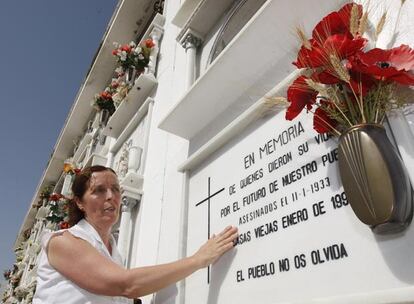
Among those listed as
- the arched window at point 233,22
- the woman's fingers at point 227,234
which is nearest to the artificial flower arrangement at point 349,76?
the woman's fingers at point 227,234

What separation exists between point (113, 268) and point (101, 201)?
49cm

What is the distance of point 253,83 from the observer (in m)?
1.56

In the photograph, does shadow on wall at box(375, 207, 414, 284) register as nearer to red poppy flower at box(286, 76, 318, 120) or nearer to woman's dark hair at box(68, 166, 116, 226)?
red poppy flower at box(286, 76, 318, 120)

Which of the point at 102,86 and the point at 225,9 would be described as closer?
the point at 225,9

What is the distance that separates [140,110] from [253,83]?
2141 millimetres

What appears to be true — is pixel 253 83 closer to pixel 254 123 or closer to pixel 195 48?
pixel 254 123

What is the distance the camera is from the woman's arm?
3.85 ft

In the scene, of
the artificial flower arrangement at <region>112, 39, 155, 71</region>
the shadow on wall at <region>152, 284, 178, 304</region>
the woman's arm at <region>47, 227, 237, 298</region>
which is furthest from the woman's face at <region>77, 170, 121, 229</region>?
the artificial flower arrangement at <region>112, 39, 155, 71</region>

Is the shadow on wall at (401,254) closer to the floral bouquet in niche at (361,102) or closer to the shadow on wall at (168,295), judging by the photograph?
the floral bouquet in niche at (361,102)

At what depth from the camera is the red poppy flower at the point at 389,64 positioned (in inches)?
29.4

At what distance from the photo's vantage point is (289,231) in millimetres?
1029

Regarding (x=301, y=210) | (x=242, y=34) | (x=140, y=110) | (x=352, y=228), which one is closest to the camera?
(x=352, y=228)

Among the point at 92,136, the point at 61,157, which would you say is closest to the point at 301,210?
the point at 92,136

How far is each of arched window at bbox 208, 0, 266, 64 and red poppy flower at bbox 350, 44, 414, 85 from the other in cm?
141
